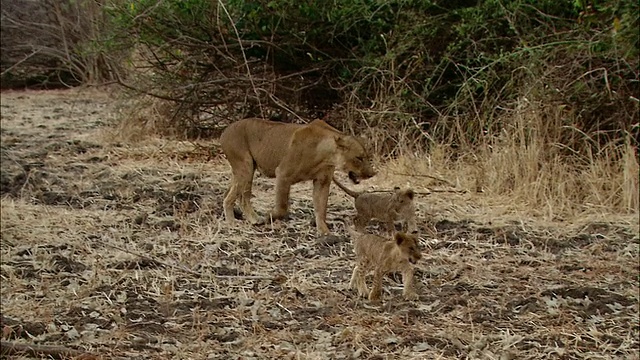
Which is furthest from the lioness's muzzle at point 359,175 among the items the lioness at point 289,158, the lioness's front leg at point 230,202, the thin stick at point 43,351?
the thin stick at point 43,351

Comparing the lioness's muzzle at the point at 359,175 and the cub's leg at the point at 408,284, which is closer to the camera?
the cub's leg at the point at 408,284

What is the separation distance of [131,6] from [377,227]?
3.52m

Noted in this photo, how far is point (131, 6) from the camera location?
9.00 m

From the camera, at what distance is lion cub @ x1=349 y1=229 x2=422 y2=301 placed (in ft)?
17.3

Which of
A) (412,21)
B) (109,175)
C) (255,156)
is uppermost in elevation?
(412,21)

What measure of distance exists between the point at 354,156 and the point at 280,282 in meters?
1.38

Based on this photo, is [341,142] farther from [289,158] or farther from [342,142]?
[289,158]

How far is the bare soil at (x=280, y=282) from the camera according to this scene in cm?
485

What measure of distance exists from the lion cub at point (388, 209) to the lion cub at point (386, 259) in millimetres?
1351

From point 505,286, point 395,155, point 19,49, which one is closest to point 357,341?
point 505,286

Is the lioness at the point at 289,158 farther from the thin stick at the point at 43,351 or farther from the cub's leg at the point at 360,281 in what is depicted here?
the thin stick at the point at 43,351

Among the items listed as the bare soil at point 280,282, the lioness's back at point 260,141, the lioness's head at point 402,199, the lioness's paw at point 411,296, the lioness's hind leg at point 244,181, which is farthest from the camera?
the lioness's hind leg at point 244,181

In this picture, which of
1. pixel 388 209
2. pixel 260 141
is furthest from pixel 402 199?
pixel 260 141

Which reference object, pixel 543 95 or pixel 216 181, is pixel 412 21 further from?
pixel 216 181
